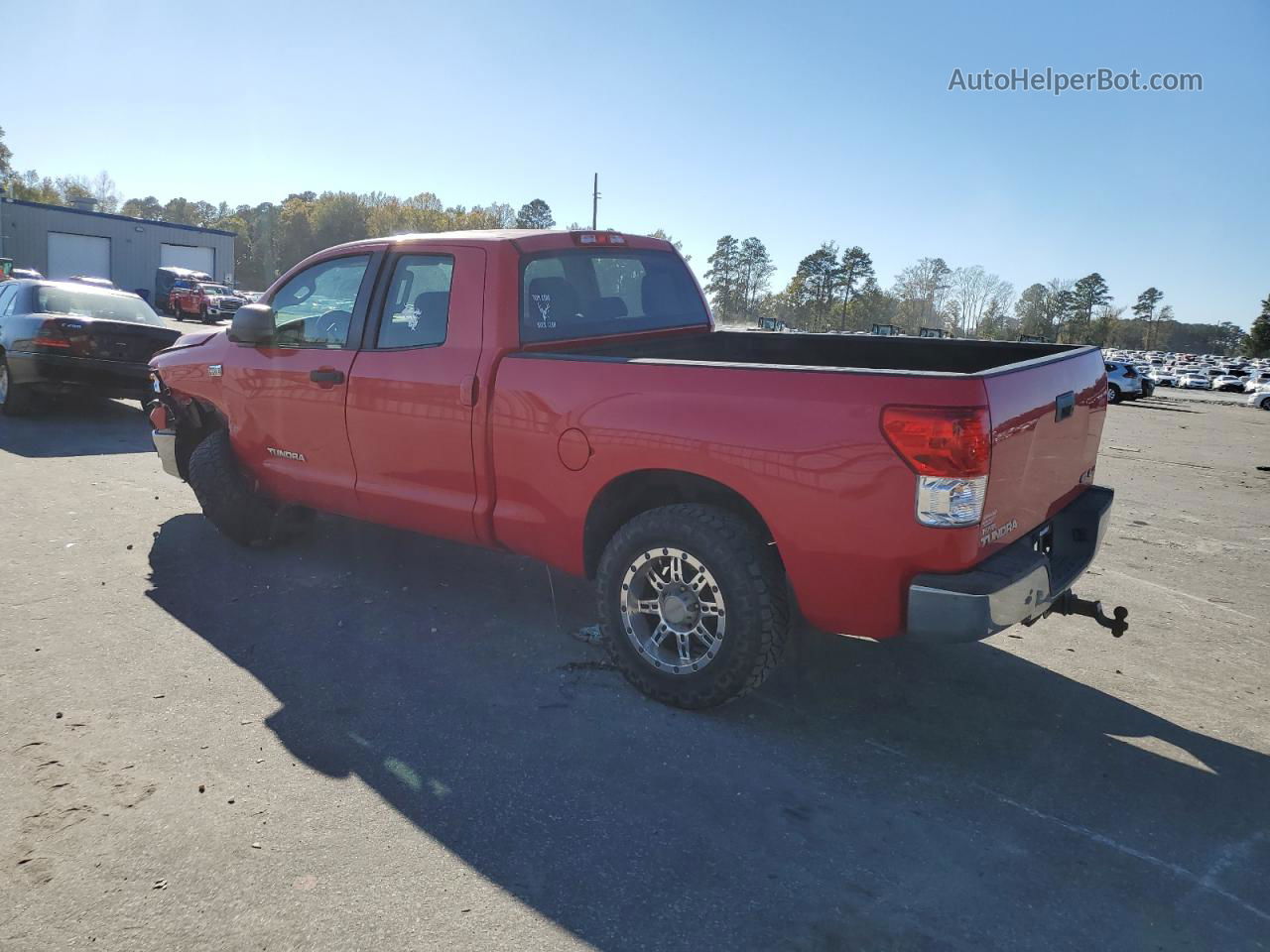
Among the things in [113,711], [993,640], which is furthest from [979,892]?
[113,711]

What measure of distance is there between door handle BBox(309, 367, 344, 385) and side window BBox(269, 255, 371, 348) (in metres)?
0.17

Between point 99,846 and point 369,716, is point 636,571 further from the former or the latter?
point 99,846

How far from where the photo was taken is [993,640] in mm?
4828

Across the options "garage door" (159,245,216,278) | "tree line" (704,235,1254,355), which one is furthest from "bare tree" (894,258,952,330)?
"garage door" (159,245,216,278)

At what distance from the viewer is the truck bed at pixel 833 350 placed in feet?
15.9

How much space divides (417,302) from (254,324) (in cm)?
118

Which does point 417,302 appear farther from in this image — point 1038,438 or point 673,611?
point 1038,438

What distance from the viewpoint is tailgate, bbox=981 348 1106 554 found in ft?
10.4

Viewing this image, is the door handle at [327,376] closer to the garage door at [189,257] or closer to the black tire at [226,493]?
the black tire at [226,493]

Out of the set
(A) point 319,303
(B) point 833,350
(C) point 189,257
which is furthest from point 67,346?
(C) point 189,257

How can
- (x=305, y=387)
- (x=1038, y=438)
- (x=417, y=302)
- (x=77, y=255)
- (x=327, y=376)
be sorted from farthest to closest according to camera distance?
(x=77, y=255) < (x=305, y=387) < (x=327, y=376) < (x=417, y=302) < (x=1038, y=438)

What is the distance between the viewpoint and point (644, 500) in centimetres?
401

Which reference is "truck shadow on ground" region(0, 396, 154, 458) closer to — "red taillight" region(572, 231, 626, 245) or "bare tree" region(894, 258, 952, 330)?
"red taillight" region(572, 231, 626, 245)

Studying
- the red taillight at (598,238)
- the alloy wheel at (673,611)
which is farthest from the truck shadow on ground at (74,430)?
the alloy wheel at (673,611)
